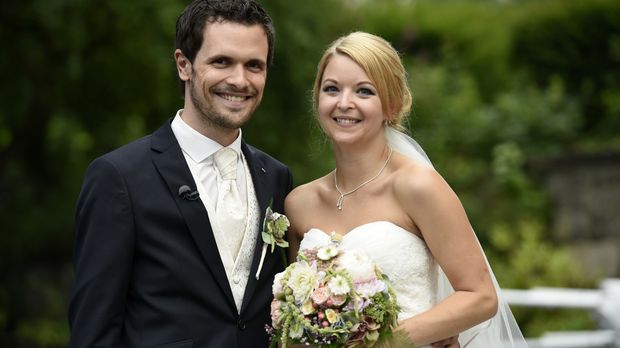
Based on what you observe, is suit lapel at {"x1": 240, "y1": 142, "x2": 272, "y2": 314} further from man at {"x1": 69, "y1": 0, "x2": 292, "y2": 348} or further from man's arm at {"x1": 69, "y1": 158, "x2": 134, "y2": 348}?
man's arm at {"x1": 69, "y1": 158, "x2": 134, "y2": 348}

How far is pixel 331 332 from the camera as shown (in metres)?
3.51

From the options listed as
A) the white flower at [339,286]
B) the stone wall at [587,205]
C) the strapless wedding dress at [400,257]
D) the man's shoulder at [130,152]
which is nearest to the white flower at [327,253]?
the white flower at [339,286]

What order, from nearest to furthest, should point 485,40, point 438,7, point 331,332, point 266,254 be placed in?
point 331,332
point 266,254
point 485,40
point 438,7

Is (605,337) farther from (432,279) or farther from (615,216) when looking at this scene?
(615,216)

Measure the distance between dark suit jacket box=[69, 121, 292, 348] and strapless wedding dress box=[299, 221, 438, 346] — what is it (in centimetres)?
53

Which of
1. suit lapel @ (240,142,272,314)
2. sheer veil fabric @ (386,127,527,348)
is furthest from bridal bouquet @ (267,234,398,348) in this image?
sheer veil fabric @ (386,127,527,348)

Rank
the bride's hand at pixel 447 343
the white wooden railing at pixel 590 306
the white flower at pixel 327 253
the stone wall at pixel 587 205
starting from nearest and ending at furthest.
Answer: the white flower at pixel 327 253 < the bride's hand at pixel 447 343 < the white wooden railing at pixel 590 306 < the stone wall at pixel 587 205

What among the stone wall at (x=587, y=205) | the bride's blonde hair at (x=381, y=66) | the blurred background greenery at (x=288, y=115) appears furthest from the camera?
the stone wall at (x=587, y=205)

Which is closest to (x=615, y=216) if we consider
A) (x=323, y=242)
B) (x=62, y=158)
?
(x=62, y=158)

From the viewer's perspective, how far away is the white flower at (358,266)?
362 cm

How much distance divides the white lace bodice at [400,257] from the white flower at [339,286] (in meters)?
0.38

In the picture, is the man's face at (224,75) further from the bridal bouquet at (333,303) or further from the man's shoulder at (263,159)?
the bridal bouquet at (333,303)

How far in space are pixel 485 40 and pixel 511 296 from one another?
28.7 ft

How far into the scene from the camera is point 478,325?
4203 mm
